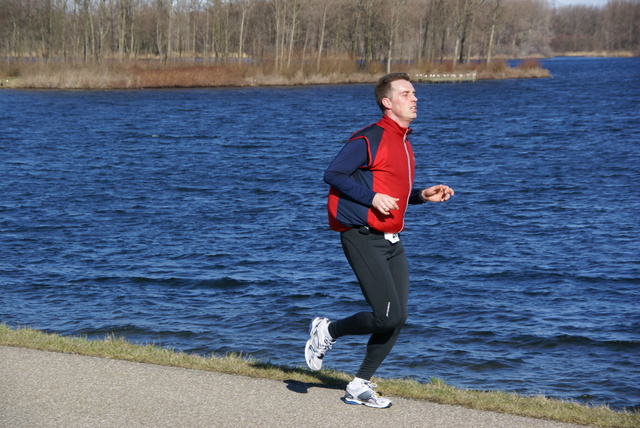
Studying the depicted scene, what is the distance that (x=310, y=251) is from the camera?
1747 cm

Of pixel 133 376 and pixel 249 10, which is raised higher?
pixel 249 10

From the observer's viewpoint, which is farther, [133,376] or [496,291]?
[496,291]

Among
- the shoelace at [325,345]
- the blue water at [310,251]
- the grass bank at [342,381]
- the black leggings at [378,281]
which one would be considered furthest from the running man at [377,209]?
the blue water at [310,251]

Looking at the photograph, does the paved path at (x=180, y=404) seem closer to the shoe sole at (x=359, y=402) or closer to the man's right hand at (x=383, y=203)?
the shoe sole at (x=359, y=402)

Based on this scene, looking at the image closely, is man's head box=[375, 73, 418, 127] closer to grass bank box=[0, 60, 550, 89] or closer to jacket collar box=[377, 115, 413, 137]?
jacket collar box=[377, 115, 413, 137]

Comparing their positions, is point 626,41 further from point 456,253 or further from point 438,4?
point 456,253

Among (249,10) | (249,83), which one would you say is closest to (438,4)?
(249,10)

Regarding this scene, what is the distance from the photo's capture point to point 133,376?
6.09 meters

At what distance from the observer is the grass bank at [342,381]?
558 cm

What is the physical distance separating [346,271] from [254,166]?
50.9 ft

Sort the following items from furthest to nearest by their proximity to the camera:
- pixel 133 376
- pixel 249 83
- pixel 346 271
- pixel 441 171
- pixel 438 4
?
pixel 438 4 → pixel 249 83 → pixel 441 171 → pixel 346 271 → pixel 133 376

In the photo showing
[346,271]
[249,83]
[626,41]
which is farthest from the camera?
[626,41]

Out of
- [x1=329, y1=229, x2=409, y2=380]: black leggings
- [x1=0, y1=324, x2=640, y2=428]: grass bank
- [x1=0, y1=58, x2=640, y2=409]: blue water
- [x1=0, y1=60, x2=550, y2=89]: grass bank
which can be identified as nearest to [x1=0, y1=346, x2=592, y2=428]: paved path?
[x1=0, y1=324, x2=640, y2=428]: grass bank

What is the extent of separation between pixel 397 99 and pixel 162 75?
69.1m
